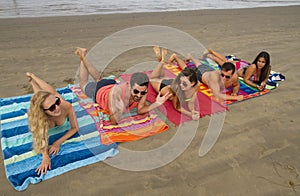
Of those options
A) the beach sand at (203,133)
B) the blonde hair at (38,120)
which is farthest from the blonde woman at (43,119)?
the beach sand at (203,133)

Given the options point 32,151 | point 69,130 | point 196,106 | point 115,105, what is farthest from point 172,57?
point 32,151

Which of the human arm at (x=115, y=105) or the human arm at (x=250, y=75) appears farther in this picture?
the human arm at (x=250, y=75)

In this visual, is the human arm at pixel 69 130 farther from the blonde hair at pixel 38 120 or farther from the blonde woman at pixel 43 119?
the blonde hair at pixel 38 120

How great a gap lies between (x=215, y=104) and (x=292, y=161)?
166 cm

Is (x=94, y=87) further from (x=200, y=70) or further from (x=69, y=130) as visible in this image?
(x=200, y=70)

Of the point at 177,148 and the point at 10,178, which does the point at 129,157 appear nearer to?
the point at 177,148

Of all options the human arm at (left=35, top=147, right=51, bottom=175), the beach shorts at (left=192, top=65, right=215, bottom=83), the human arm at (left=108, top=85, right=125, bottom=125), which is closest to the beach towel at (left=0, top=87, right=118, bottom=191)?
the human arm at (left=35, top=147, right=51, bottom=175)

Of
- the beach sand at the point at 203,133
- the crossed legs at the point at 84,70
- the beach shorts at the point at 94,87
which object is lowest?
the beach sand at the point at 203,133

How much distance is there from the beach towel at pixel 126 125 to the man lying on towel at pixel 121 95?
10 centimetres

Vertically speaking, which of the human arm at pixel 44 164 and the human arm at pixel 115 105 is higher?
the human arm at pixel 115 105

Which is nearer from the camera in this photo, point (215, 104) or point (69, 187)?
point (69, 187)

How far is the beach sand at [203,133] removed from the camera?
2.74 metres

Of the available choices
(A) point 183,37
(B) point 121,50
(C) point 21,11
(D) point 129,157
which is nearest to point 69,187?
(D) point 129,157

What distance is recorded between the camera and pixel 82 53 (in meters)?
4.56
